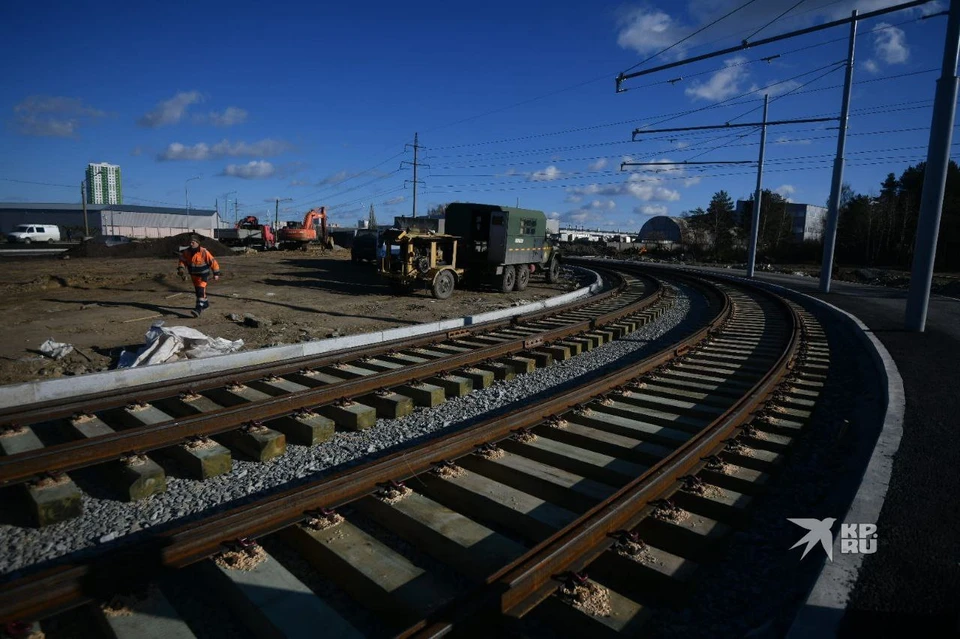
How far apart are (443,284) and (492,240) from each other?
2.43m

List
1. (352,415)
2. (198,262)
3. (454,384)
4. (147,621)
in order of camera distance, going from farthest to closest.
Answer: (198,262)
(454,384)
(352,415)
(147,621)

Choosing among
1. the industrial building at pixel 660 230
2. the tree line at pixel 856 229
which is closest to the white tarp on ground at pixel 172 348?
the tree line at pixel 856 229

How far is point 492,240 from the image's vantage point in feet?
54.4

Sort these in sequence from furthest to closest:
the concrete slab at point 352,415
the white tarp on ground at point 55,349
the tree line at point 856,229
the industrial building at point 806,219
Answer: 1. the industrial building at point 806,219
2. the tree line at point 856,229
3. the white tarp on ground at point 55,349
4. the concrete slab at point 352,415

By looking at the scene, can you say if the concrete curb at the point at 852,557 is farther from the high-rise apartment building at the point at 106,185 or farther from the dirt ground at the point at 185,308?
the high-rise apartment building at the point at 106,185

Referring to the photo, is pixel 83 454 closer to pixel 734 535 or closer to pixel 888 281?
pixel 734 535

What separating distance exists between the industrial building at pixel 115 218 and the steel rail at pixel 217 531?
8772 centimetres

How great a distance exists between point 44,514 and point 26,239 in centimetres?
6044

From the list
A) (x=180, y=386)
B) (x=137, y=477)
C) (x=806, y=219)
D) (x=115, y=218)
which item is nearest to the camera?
(x=137, y=477)

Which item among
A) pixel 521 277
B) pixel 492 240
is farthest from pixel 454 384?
pixel 521 277

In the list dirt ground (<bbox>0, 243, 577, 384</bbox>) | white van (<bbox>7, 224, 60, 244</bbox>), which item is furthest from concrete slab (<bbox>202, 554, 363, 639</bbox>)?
white van (<bbox>7, 224, 60, 244</bbox>)

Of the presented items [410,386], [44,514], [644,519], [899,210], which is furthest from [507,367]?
[899,210]

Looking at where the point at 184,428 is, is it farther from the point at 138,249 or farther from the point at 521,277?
the point at 138,249

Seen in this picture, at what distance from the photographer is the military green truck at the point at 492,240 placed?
655 inches
